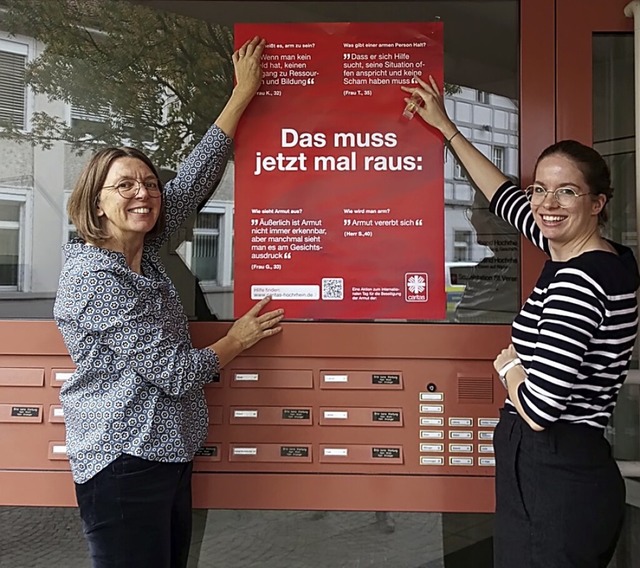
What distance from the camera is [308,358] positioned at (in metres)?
2.01

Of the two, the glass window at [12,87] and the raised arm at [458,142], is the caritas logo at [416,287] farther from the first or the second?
the glass window at [12,87]

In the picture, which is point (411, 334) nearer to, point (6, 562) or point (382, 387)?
point (382, 387)

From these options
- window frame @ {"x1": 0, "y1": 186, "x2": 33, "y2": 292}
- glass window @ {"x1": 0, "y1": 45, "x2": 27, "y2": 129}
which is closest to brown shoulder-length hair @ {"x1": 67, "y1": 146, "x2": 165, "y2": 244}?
window frame @ {"x1": 0, "y1": 186, "x2": 33, "y2": 292}

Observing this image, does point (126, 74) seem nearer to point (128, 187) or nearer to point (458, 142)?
point (128, 187)

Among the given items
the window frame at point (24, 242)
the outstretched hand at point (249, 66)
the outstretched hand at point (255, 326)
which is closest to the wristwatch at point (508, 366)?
the outstretched hand at point (255, 326)

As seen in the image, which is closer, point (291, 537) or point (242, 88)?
point (242, 88)

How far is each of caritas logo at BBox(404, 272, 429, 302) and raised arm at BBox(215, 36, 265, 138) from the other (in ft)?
2.34

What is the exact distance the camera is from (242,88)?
202 centimetres

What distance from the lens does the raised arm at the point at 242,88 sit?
6.64 feet

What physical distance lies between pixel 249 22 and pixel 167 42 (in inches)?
11.1

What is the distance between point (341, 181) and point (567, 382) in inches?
37.4

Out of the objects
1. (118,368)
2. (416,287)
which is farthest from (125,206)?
(416,287)

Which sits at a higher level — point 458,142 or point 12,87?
point 12,87

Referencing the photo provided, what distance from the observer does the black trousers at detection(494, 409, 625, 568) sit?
151cm
